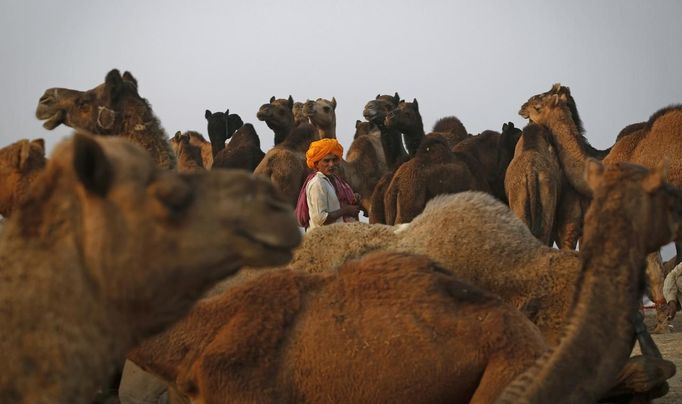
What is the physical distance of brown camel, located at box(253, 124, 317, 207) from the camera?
1292cm

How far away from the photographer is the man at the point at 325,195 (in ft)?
24.9

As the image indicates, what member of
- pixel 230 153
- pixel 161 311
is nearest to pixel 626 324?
pixel 161 311

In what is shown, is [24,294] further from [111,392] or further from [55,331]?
[111,392]

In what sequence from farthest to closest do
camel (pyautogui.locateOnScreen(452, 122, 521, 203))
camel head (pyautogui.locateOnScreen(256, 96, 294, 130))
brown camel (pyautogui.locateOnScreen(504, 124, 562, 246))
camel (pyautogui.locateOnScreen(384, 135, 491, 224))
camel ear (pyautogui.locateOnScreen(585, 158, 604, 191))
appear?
camel head (pyautogui.locateOnScreen(256, 96, 294, 130))
camel (pyautogui.locateOnScreen(452, 122, 521, 203))
brown camel (pyautogui.locateOnScreen(504, 124, 562, 246))
camel (pyautogui.locateOnScreen(384, 135, 491, 224))
camel ear (pyautogui.locateOnScreen(585, 158, 604, 191))

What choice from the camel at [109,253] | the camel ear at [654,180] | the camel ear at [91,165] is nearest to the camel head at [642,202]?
the camel ear at [654,180]

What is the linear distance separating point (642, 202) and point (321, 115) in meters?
12.9

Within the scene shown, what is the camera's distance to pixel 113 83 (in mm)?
7742

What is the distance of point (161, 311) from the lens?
8.63ft

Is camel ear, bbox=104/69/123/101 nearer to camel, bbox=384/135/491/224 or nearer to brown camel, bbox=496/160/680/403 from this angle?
camel, bbox=384/135/491/224

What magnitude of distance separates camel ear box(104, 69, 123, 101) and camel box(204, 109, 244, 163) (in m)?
9.88

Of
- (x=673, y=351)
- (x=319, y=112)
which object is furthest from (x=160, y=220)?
(x=319, y=112)

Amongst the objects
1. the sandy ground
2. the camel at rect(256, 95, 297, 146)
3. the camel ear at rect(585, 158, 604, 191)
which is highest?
the camel at rect(256, 95, 297, 146)

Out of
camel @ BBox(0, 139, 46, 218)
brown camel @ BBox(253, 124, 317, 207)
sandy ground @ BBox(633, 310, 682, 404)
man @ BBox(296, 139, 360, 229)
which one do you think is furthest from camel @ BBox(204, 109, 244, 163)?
camel @ BBox(0, 139, 46, 218)

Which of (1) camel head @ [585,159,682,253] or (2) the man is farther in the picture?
(2) the man
